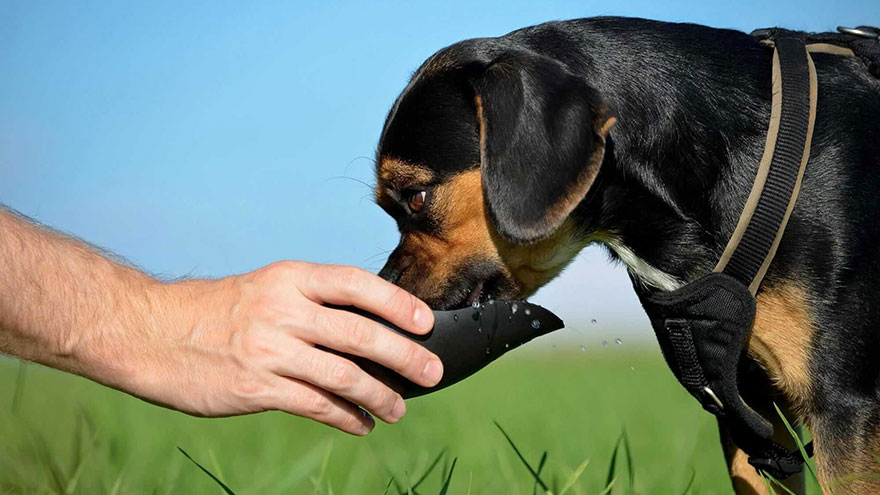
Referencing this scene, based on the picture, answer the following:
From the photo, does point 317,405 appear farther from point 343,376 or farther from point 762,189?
point 762,189

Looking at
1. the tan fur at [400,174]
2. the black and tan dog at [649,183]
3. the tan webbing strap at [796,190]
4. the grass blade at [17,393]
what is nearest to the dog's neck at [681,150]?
the black and tan dog at [649,183]

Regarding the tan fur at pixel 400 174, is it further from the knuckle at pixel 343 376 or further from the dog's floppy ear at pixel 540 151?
the knuckle at pixel 343 376

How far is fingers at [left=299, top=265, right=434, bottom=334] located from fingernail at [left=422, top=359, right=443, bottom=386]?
156mm

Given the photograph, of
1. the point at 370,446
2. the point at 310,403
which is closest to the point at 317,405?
the point at 310,403

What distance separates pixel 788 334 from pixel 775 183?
Answer: 463 mm

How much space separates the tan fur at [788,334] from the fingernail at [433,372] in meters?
1.08

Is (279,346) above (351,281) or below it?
below

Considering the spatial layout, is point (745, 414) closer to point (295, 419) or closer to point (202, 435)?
point (202, 435)

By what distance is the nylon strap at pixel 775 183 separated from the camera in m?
2.77

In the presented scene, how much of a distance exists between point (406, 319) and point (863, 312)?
1.42m

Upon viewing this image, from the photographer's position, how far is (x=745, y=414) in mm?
2936

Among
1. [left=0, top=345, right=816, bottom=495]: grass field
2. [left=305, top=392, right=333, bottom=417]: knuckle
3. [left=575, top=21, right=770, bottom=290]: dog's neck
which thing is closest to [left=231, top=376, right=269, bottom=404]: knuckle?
[left=305, top=392, right=333, bottom=417]: knuckle

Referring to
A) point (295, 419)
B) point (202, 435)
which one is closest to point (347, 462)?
point (202, 435)

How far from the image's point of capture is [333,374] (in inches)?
88.4
